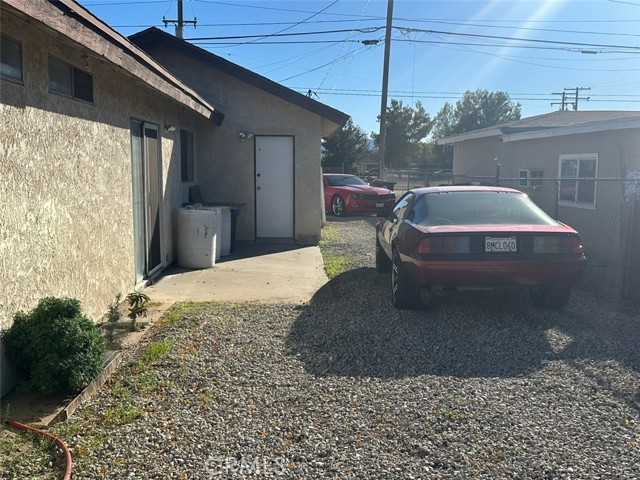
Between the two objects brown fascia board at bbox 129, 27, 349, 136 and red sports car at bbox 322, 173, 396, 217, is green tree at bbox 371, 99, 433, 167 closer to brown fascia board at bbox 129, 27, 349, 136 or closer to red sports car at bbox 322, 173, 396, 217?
red sports car at bbox 322, 173, 396, 217

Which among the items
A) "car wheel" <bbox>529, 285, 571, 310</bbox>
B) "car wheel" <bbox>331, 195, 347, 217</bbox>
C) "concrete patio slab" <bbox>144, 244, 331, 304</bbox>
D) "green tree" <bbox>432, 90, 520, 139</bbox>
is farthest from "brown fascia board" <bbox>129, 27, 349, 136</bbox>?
"green tree" <bbox>432, 90, 520, 139</bbox>

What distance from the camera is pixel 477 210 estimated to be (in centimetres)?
664

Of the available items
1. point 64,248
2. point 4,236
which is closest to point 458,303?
point 64,248

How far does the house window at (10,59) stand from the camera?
391 cm

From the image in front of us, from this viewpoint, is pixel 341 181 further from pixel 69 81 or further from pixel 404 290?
pixel 69 81

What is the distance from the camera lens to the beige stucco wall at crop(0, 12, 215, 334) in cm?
399

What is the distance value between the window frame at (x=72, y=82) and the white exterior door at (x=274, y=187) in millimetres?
6436

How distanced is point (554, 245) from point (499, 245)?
0.60 meters

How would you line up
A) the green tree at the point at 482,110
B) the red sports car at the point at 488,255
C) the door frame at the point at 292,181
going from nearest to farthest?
the red sports car at the point at 488,255 < the door frame at the point at 292,181 < the green tree at the point at 482,110

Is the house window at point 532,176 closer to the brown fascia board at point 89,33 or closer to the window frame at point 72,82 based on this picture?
the brown fascia board at point 89,33

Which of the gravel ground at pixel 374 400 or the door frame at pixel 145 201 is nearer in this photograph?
the gravel ground at pixel 374 400

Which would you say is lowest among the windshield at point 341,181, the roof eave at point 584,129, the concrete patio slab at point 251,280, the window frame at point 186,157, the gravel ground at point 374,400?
the gravel ground at point 374,400

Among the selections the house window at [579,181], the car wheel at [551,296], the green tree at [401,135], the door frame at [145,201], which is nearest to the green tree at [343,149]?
the green tree at [401,135]

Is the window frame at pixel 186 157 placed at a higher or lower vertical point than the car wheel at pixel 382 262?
higher
